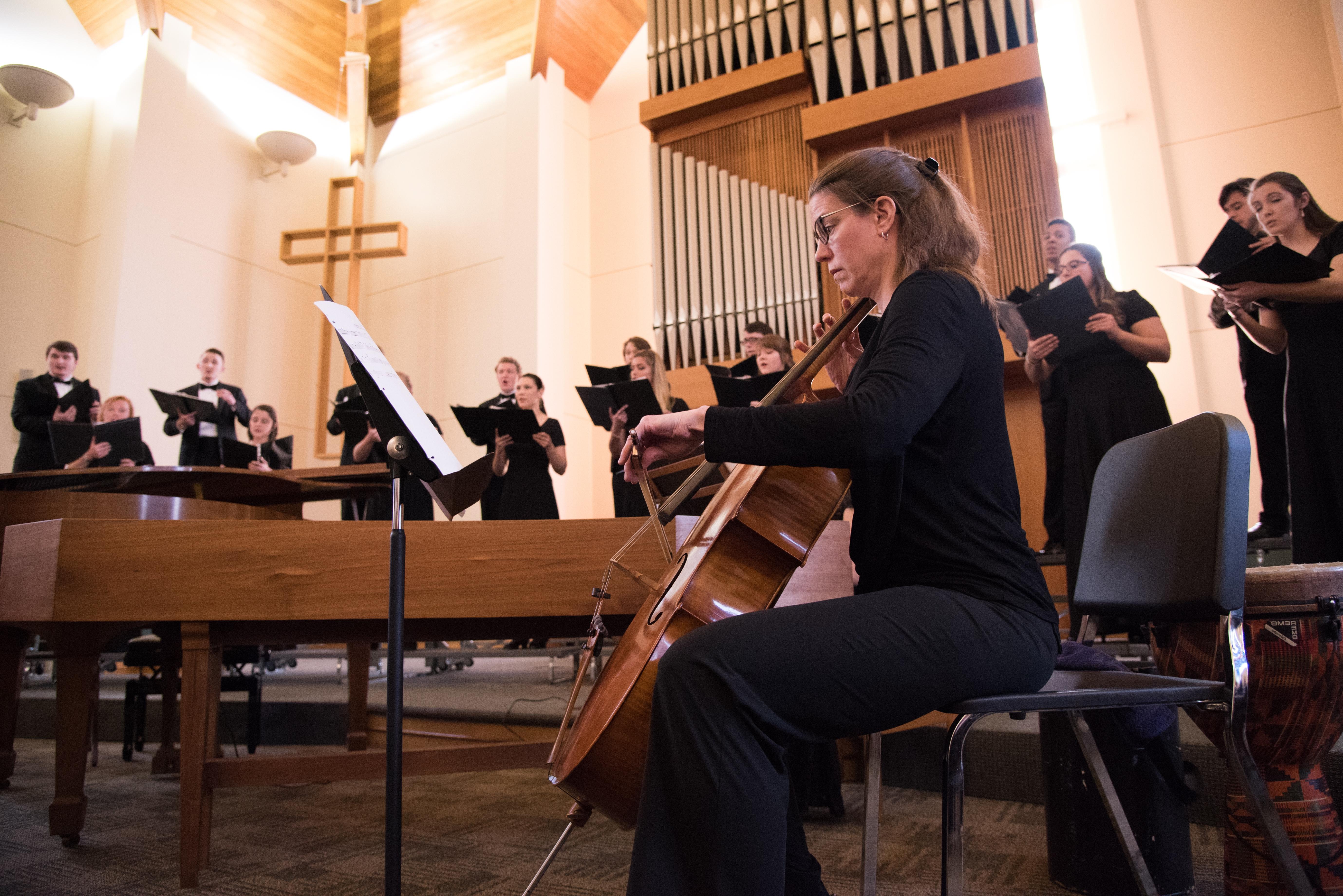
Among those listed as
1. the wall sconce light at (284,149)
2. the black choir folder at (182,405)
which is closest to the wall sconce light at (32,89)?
the wall sconce light at (284,149)

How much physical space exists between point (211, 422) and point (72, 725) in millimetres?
3339

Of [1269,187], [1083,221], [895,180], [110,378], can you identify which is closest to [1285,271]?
[1269,187]

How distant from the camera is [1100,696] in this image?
1.10m

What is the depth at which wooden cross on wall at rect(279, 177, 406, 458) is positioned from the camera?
23.2 ft

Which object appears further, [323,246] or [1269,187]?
[323,246]

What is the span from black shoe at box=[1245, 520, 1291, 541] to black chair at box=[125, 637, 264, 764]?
3.73 meters

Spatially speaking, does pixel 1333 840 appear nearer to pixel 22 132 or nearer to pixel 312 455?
pixel 312 455

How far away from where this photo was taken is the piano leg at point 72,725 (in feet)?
6.40

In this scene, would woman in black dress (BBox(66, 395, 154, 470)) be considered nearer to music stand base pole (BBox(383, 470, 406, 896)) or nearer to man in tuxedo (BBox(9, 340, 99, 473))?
man in tuxedo (BBox(9, 340, 99, 473))

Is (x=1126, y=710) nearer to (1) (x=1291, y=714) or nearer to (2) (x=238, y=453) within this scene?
(1) (x=1291, y=714)

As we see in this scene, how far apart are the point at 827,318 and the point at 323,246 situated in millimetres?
6807

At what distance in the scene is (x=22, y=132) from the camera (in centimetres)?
622

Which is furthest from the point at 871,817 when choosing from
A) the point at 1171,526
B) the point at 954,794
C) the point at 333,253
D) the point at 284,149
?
the point at 284,149

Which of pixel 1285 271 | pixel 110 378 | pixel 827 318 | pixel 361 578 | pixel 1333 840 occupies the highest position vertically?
pixel 110 378
